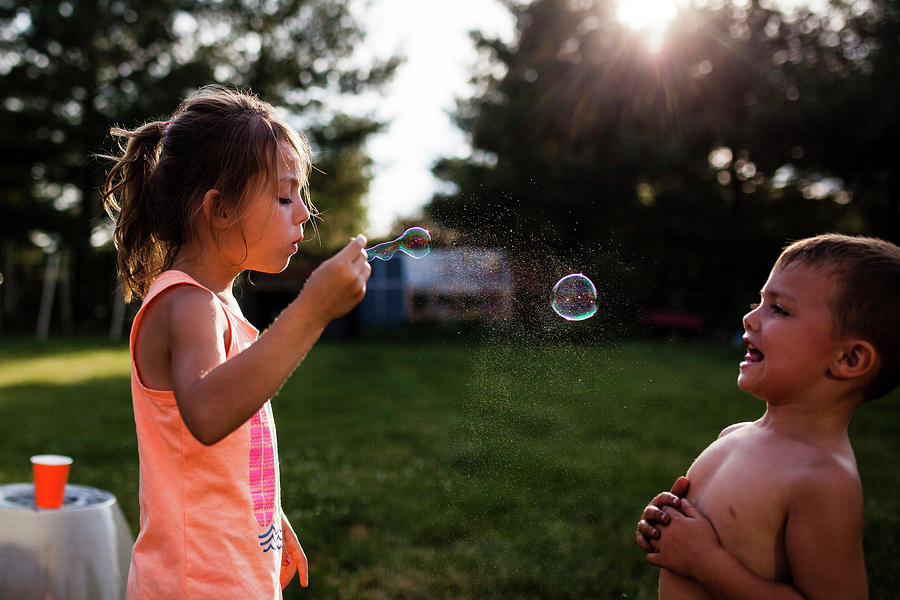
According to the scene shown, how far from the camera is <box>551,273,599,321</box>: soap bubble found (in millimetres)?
2490

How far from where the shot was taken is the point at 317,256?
19.6 metres

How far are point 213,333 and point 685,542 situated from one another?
40.8 inches

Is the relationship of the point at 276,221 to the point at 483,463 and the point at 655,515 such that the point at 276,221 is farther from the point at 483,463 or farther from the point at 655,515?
the point at 483,463

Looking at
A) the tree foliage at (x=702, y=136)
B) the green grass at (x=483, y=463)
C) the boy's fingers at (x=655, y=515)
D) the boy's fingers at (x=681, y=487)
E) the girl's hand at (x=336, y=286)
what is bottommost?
the green grass at (x=483, y=463)

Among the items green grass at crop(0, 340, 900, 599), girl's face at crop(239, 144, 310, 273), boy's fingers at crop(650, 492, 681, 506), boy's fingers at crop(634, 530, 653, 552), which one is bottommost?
green grass at crop(0, 340, 900, 599)

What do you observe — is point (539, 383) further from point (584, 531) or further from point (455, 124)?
point (455, 124)

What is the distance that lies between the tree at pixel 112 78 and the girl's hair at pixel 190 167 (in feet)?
54.6

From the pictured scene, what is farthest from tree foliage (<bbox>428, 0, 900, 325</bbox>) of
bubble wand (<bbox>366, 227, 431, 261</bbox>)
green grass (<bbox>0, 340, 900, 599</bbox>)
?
bubble wand (<bbox>366, 227, 431, 261</bbox>)

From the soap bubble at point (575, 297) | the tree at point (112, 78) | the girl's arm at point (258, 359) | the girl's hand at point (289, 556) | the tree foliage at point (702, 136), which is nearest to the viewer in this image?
the girl's arm at point (258, 359)

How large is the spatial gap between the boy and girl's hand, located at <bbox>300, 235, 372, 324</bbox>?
0.85 m

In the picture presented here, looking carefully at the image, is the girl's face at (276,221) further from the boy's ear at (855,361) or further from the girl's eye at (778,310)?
the boy's ear at (855,361)

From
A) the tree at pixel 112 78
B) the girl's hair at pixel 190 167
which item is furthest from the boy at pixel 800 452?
the tree at pixel 112 78

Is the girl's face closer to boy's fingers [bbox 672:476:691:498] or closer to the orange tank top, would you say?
the orange tank top

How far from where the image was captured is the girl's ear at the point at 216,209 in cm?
162
